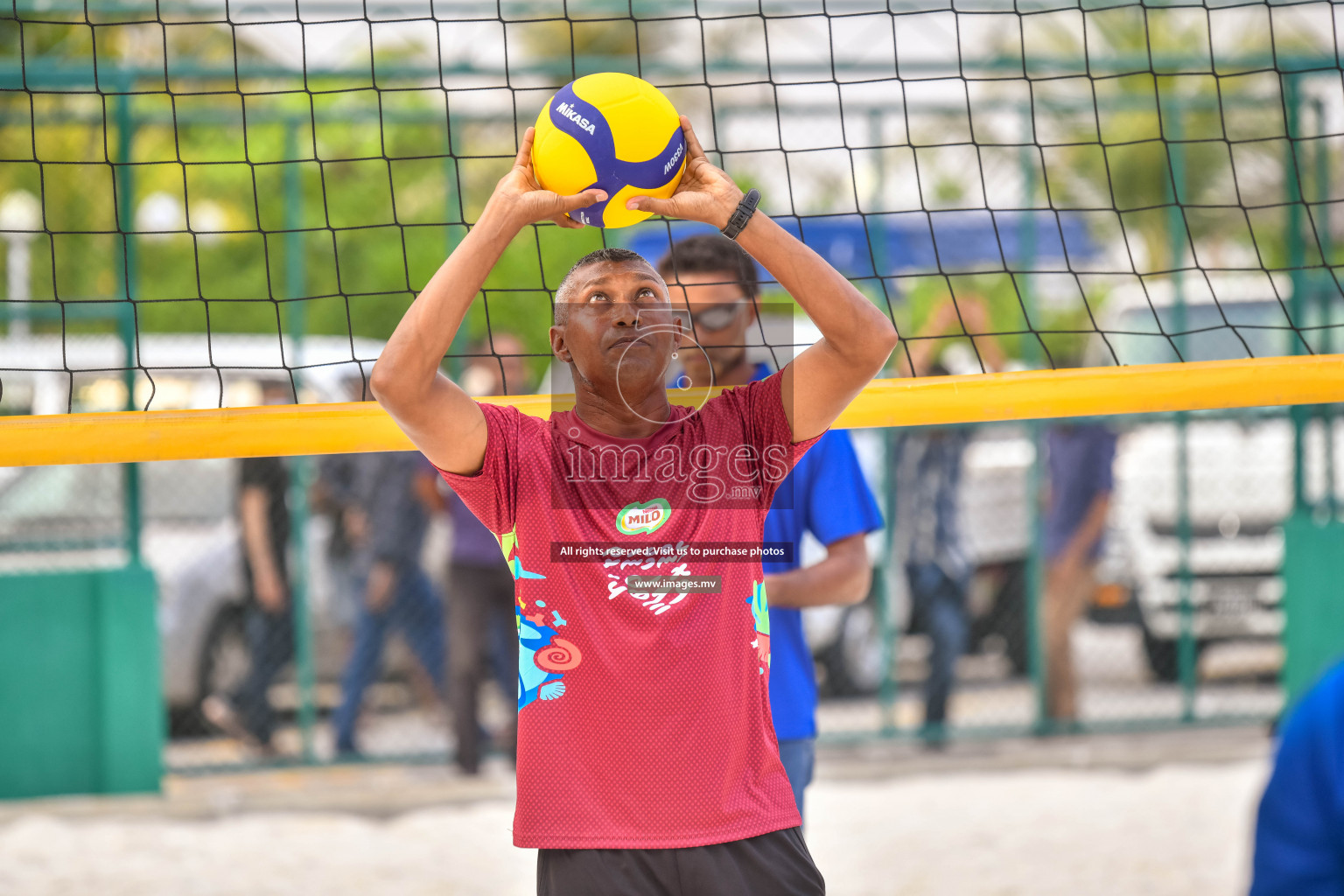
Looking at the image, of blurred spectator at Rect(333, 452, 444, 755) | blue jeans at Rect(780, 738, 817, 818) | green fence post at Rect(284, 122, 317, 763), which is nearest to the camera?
blue jeans at Rect(780, 738, 817, 818)

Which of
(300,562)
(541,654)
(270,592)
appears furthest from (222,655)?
(541,654)

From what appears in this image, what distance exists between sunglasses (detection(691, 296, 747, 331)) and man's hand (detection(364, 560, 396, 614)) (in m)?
3.68

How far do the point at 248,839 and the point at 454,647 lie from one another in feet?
3.90

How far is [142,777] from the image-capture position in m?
5.75

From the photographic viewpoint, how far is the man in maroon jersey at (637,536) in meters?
2.05

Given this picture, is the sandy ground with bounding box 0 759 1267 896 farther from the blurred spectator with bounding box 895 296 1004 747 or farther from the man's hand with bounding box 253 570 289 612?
the man's hand with bounding box 253 570 289 612

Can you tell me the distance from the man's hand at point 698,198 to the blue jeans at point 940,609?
14.5 ft

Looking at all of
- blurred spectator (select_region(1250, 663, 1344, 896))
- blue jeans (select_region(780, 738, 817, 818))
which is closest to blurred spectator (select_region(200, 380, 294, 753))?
blue jeans (select_region(780, 738, 817, 818))

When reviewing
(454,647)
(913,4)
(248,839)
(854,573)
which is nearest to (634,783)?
(854,573)

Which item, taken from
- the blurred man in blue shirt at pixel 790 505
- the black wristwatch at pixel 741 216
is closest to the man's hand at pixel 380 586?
the blurred man in blue shirt at pixel 790 505

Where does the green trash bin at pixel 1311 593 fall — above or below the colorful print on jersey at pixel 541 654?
below

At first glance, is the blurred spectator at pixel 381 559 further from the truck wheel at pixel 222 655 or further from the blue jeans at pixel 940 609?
the blue jeans at pixel 940 609

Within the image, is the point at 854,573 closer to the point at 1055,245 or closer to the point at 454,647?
the point at 454,647

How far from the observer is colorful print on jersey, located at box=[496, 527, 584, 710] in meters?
2.10
